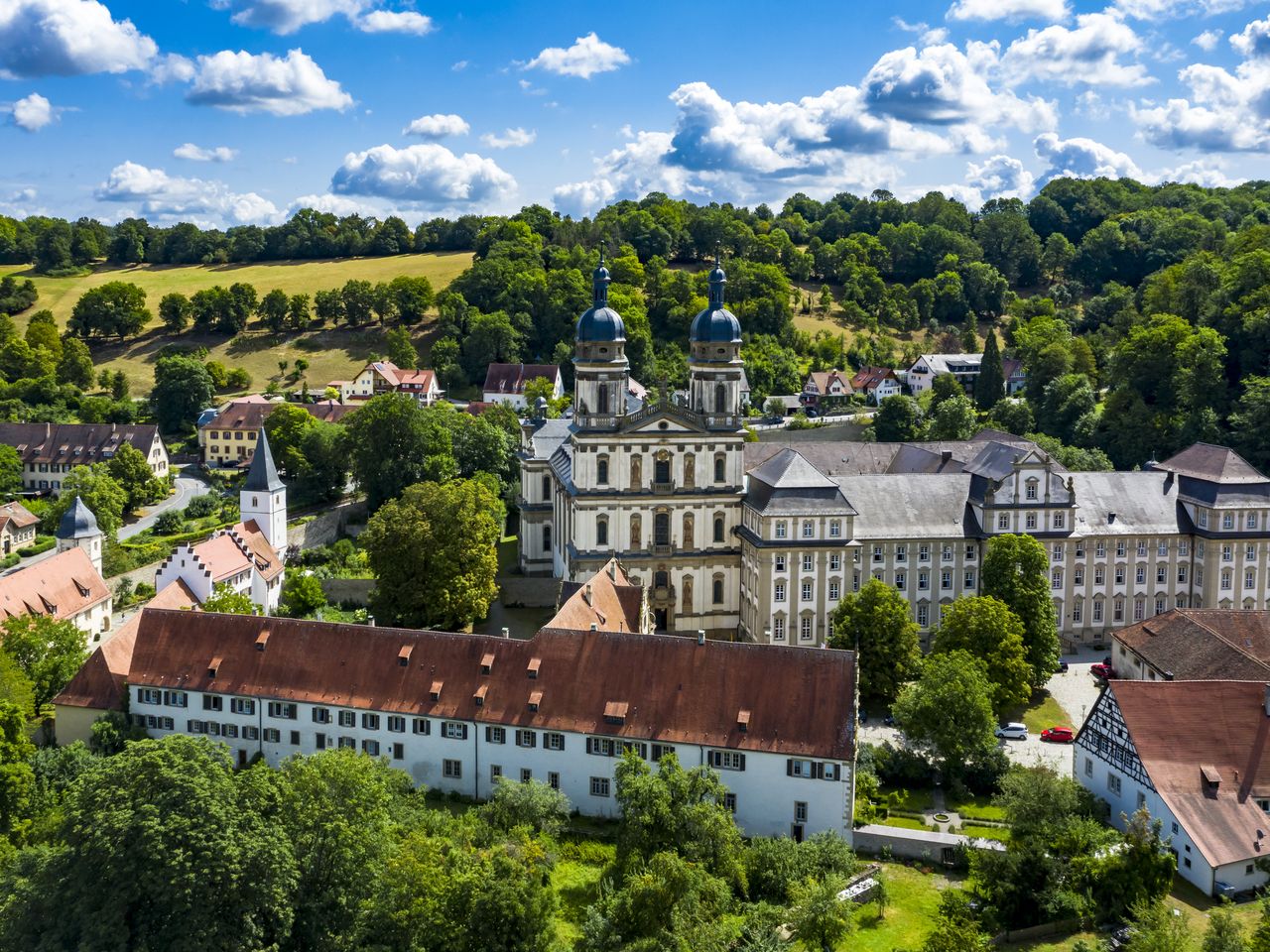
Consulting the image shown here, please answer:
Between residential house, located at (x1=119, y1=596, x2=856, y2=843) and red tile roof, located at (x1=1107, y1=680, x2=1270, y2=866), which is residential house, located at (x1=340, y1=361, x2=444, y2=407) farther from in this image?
red tile roof, located at (x1=1107, y1=680, x2=1270, y2=866)

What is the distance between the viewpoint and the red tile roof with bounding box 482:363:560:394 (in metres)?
118

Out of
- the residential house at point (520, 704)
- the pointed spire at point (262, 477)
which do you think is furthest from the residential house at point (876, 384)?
the residential house at point (520, 704)

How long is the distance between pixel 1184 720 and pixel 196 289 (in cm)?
14046

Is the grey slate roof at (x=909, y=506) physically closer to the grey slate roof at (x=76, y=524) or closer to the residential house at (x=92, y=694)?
the residential house at (x=92, y=694)

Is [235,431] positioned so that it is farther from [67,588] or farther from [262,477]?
[67,588]

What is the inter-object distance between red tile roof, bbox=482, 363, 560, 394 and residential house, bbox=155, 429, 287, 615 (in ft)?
167

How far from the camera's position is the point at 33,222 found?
175875 millimetres

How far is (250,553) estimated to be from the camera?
61.8 metres

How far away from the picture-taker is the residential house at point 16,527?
78731mm

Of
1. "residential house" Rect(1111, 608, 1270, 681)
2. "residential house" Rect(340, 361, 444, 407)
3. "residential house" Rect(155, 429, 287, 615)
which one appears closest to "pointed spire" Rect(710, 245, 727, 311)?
"residential house" Rect(1111, 608, 1270, 681)

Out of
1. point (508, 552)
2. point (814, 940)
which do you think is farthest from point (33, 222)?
point (814, 940)

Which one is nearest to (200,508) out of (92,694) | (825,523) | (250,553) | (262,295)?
(250,553)

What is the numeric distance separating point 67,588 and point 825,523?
124 ft

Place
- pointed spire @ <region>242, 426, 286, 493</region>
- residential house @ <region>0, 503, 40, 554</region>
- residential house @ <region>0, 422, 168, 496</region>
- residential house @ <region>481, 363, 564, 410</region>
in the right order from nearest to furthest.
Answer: pointed spire @ <region>242, 426, 286, 493</region>
residential house @ <region>0, 503, 40, 554</region>
residential house @ <region>0, 422, 168, 496</region>
residential house @ <region>481, 363, 564, 410</region>
